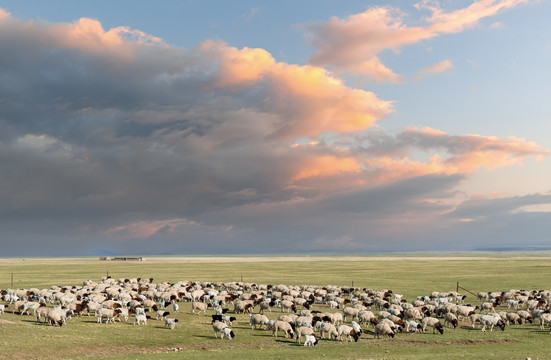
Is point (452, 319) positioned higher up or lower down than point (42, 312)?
lower down

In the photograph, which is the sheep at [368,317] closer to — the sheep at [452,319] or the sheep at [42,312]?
the sheep at [452,319]

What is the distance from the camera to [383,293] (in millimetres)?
50094

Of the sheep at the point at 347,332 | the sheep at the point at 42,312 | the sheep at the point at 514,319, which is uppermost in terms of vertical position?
the sheep at the point at 42,312

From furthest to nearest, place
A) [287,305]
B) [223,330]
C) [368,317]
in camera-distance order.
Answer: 1. [287,305]
2. [368,317]
3. [223,330]

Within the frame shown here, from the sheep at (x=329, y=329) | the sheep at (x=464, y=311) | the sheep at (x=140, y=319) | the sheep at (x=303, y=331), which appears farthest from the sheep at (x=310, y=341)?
the sheep at (x=464, y=311)

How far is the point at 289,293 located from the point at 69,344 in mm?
25753

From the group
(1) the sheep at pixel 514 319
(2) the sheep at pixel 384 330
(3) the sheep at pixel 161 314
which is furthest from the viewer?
(3) the sheep at pixel 161 314

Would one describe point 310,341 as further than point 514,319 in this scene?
No

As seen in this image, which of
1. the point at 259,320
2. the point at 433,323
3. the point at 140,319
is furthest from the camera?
the point at 140,319

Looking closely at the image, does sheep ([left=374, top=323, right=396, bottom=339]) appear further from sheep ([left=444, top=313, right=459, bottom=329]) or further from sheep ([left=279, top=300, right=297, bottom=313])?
sheep ([left=279, top=300, right=297, bottom=313])

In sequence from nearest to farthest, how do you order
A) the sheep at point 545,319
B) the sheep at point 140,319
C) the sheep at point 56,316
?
the sheep at point 56,316 < the sheep at point 545,319 < the sheep at point 140,319

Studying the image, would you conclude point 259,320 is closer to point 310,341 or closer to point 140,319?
point 310,341

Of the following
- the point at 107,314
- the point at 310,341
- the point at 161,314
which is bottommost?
the point at 310,341

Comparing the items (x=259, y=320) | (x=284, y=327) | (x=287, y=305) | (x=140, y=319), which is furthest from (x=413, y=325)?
(x=140, y=319)
